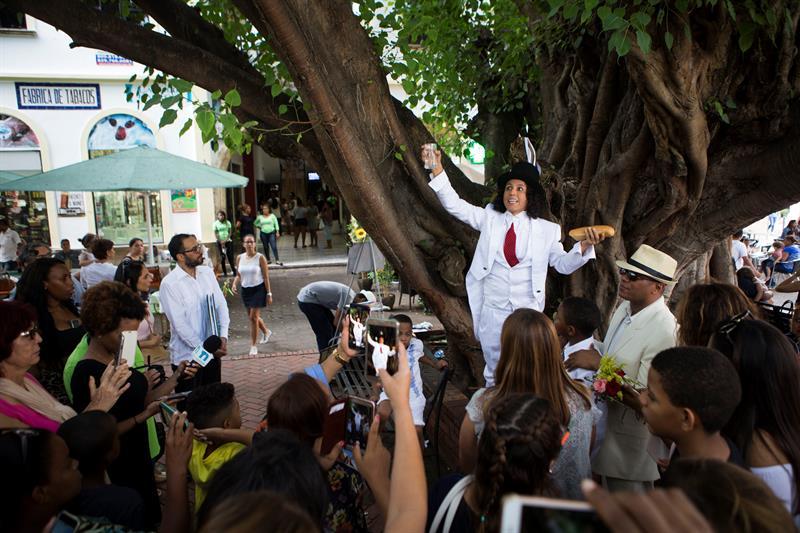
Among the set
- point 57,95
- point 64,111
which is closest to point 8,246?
point 64,111

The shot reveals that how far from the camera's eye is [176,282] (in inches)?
177

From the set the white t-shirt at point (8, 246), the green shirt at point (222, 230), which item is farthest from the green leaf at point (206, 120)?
the green shirt at point (222, 230)

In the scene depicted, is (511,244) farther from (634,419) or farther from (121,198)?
(121,198)

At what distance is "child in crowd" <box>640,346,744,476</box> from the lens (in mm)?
1841

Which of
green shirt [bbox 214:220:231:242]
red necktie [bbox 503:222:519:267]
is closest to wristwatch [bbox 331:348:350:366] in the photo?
red necktie [bbox 503:222:519:267]

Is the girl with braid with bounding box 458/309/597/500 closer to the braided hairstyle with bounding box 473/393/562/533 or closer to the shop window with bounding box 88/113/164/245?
the braided hairstyle with bounding box 473/393/562/533

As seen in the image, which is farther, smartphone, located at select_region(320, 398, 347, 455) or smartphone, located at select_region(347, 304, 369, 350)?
smartphone, located at select_region(347, 304, 369, 350)

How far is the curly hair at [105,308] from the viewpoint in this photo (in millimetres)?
3004

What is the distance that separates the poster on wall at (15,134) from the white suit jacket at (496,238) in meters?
15.8

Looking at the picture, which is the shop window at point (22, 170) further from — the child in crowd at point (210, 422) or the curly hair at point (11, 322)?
the child in crowd at point (210, 422)

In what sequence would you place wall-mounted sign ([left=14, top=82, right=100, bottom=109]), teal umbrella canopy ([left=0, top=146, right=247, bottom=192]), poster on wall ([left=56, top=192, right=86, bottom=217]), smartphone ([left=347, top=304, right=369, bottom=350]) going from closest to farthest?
1. smartphone ([left=347, top=304, right=369, bottom=350])
2. teal umbrella canopy ([left=0, top=146, right=247, bottom=192])
3. wall-mounted sign ([left=14, top=82, right=100, bottom=109])
4. poster on wall ([left=56, top=192, right=86, bottom=217])

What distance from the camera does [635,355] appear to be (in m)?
2.94

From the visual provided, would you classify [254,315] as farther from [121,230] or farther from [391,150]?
[121,230]

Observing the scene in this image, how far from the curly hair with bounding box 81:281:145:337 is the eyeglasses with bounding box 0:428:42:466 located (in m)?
1.29
